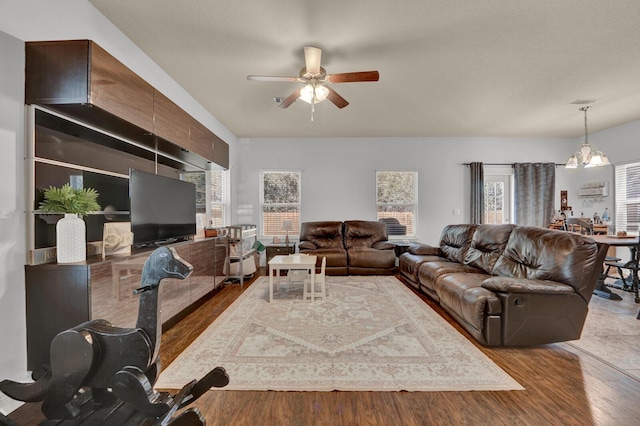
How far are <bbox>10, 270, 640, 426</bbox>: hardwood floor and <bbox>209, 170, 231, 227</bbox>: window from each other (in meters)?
3.27

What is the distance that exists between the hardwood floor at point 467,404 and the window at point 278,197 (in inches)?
168

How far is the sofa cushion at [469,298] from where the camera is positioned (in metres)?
2.32

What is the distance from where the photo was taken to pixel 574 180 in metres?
5.92

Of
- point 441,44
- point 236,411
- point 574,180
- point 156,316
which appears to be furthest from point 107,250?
point 574,180

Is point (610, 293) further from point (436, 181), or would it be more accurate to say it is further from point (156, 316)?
point (156, 316)

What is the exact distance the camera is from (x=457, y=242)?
4.07m

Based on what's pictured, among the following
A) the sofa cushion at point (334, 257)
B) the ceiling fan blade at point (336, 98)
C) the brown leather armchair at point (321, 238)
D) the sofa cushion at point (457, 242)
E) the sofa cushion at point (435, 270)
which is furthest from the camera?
the brown leather armchair at point (321, 238)

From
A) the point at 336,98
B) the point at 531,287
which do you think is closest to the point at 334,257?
the point at 336,98

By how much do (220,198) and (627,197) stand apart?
293 inches

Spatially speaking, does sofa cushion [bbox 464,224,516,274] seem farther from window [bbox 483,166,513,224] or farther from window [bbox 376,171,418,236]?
window [bbox 483,166,513,224]

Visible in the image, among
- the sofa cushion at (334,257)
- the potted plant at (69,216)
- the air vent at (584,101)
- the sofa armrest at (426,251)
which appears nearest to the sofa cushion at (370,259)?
the sofa cushion at (334,257)

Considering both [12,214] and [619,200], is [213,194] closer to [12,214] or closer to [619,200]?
[12,214]

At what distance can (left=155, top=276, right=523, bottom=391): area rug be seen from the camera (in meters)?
1.87

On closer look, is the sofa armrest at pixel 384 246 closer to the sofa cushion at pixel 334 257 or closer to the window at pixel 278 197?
the sofa cushion at pixel 334 257
